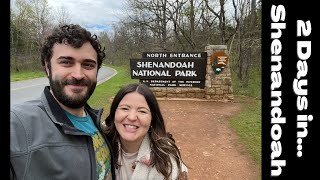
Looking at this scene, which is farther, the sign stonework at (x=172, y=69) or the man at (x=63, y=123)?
the sign stonework at (x=172, y=69)

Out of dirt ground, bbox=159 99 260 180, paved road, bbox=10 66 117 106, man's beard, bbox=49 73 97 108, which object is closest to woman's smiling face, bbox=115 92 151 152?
man's beard, bbox=49 73 97 108

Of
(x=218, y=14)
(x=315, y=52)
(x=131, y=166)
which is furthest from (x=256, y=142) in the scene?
(x=218, y=14)

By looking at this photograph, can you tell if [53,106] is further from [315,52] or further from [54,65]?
[315,52]

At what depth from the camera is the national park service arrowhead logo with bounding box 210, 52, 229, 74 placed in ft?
28.8

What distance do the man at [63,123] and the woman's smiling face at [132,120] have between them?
173 mm

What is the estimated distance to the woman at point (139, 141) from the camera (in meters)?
→ 1.73

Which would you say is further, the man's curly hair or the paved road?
the paved road

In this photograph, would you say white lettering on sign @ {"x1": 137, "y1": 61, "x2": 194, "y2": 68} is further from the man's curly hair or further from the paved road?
the man's curly hair

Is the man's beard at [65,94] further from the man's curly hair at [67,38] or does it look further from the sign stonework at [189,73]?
the sign stonework at [189,73]

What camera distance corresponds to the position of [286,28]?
3645 mm

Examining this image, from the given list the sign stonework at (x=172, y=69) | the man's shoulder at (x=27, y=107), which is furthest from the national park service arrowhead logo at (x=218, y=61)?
the man's shoulder at (x=27, y=107)

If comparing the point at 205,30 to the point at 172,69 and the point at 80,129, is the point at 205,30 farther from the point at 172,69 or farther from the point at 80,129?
the point at 80,129

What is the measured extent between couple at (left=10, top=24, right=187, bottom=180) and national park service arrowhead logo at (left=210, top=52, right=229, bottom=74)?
719cm

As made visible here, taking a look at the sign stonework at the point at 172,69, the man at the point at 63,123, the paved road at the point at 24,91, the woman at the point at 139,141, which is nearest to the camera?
the man at the point at 63,123
